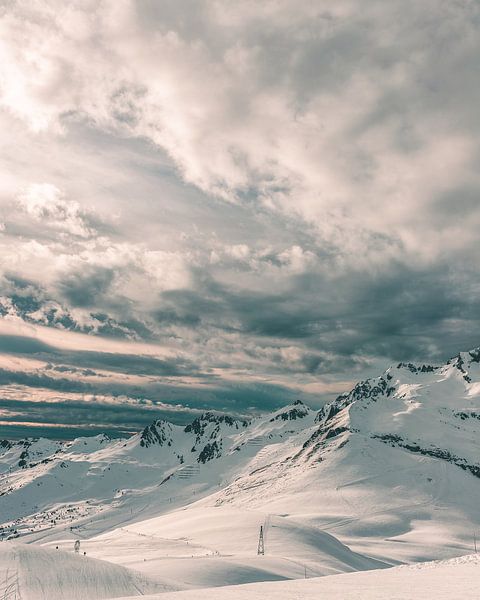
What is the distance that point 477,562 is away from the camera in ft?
143

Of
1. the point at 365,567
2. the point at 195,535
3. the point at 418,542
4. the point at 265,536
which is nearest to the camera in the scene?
the point at 365,567

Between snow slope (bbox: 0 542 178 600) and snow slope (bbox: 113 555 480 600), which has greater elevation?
snow slope (bbox: 113 555 480 600)

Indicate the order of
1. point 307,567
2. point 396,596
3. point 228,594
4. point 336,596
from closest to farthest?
point 396,596 < point 336,596 < point 228,594 < point 307,567

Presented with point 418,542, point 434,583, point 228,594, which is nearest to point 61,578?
point 228,594

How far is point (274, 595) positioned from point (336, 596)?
461 centimetres

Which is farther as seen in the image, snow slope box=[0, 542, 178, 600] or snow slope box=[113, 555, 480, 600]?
snow slope box=[0, 542, 178, 600]

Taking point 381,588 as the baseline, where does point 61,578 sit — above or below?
below

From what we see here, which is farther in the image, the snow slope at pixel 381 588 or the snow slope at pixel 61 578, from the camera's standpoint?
the snow slope at pixel 61 578

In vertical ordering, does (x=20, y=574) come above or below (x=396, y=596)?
below

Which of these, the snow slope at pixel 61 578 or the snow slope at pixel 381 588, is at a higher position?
the snow slope at pixel 381 588

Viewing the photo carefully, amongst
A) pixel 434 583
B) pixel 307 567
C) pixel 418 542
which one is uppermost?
pixel 434 583

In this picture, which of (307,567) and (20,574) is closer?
(20,574)

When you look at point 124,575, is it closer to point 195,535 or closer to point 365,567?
point 365,567

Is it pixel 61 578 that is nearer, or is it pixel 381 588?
pixel 381 588
